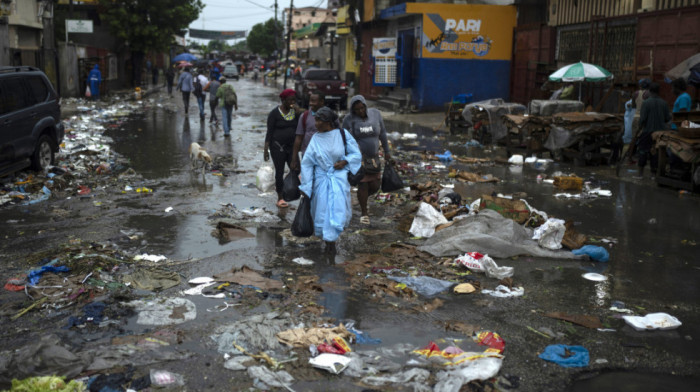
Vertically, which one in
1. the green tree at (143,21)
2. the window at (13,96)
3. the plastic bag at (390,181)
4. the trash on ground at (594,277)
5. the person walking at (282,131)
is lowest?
the trash on ground at (594,277)

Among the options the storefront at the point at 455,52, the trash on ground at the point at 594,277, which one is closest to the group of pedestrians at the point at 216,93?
the storefront at the point at 455,52

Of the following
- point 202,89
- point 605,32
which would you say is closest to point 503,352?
point 605,32

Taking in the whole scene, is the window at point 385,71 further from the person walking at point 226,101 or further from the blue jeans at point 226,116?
the blue jeans at point 226,116

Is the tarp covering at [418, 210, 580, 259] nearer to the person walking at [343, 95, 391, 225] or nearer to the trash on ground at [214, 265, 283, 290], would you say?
the person walking at [343, 95, 391, 225]

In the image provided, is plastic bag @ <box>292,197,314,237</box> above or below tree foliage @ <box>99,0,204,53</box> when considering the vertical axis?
below

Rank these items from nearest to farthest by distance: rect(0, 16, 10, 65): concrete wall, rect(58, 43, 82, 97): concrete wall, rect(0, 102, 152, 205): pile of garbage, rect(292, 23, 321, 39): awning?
rect(0, 102, 152, 205): pile of garbage, rect(0, 16, 10, 65): concrete wall, rect(58, 43, 82, 97): concrete wall, rect(292, 23, 321, 39): awning

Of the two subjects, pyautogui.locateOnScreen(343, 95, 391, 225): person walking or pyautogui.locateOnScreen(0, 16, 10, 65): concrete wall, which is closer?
pyautogui.locateOnScreen(343, 95, 391, 225): person walking

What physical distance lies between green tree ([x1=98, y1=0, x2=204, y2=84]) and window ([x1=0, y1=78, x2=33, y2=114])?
28864mm

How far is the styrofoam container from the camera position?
210 inches

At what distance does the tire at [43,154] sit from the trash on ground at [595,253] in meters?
9.53

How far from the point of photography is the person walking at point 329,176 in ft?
23.5

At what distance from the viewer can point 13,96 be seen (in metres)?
11.1

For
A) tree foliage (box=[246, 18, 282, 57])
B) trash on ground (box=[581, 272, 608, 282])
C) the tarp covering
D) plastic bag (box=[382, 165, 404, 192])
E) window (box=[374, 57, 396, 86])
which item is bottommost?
trash on ground (box=[581, 272, 608, 282])

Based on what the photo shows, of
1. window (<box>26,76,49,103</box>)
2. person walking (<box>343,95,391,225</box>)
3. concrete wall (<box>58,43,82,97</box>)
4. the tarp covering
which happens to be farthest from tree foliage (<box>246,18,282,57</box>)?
the tarp covering
